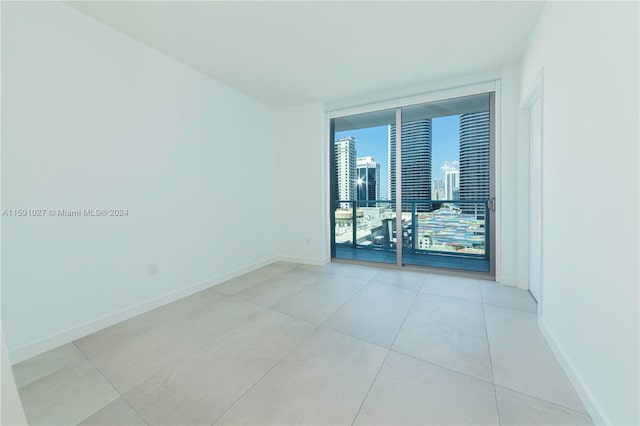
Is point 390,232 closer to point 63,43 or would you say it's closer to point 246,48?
point 246,48

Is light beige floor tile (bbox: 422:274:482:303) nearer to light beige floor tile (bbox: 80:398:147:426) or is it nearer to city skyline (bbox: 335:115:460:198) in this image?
city skyline (bbox: 335:115:460:198)

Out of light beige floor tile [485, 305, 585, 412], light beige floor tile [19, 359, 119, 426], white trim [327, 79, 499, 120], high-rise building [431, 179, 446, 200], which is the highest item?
white trim [327, 79, 499, 120]

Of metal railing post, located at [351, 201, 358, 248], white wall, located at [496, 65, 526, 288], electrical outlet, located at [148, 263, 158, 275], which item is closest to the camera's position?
electrical outlet, located at [148, 263, 158, 275]

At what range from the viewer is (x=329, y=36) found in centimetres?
225

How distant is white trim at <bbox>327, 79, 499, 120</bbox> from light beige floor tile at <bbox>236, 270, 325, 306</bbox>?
2694mm

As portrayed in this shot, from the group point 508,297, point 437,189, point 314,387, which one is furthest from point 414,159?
point 314,387

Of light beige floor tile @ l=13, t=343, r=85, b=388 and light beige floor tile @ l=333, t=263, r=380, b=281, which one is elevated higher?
light beige floor tile @ l=333, t=263, r=380, b=281

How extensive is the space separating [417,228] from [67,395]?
4440 mm

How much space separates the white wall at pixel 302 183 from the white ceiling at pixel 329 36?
885 mm

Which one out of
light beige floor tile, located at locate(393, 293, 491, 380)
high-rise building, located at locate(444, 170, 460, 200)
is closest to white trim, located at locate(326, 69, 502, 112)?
high-rise building, located at locate(444, 170, 460, 200)

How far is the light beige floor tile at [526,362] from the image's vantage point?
51.6 inches

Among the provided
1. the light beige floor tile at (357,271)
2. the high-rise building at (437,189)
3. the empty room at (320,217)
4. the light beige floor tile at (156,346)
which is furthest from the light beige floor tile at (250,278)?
the high-rise building at (437,189)

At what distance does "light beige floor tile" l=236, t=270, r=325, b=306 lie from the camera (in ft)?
8.73

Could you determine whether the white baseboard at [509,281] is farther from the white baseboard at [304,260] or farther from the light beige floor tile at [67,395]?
the light beige floor tile at [67,395]
